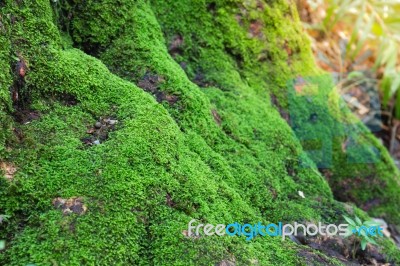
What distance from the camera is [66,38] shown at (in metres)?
2.61

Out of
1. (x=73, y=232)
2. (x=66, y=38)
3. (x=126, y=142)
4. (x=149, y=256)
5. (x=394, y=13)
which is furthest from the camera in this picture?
(x=394, y=13)

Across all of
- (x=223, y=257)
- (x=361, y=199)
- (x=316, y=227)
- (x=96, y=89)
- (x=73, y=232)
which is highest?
(x=96, y=89)

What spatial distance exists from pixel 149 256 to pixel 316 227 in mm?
1252

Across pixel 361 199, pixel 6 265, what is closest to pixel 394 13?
pixel 361 199

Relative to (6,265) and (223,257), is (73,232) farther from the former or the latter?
(223,257)

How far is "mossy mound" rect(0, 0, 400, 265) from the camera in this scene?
1.76 meters

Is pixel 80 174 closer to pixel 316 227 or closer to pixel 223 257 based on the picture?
pixel 223 257

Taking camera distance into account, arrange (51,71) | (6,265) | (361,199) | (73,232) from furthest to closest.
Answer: (361,199)
(51,71)
(73,232)
(6,265)


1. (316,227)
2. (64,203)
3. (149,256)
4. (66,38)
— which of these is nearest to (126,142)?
(64,203)

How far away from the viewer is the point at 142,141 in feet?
6.73

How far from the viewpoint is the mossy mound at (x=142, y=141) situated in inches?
69.4

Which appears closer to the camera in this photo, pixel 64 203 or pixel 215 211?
pixel 64 203

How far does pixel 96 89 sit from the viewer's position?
2.28 metres

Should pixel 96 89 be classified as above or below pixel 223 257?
above
